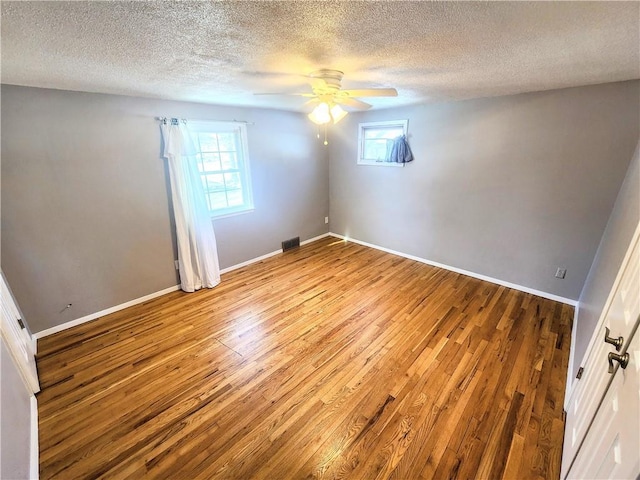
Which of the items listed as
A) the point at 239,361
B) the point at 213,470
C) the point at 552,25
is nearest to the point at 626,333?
the point at 552,25

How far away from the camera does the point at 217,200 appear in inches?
140

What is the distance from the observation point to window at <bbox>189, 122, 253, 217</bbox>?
10.7ft

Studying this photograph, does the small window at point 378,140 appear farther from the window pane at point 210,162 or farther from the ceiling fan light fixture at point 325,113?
the window pane at point 210,162

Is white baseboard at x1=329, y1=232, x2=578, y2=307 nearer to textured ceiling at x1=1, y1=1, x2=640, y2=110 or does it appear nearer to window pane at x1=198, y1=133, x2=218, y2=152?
textured ceiling at x1=1, y1=1, x2=640, y2=110

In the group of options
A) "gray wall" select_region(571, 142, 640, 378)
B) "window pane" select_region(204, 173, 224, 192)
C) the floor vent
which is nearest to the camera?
"gray wall" select_region(571, 142, 640, 378)

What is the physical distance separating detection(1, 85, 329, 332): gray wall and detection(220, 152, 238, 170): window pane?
0.45 metres

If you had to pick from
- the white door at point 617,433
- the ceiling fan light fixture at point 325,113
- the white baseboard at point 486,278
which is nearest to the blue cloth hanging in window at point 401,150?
the white baseboard at point 486,278

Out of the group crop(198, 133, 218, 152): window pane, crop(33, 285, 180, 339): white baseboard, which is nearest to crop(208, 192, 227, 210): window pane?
crop(198, 133, 218, 152): window pane

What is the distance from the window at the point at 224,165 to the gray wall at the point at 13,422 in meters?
2.27

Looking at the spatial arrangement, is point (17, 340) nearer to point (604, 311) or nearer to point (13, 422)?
point (13, 422)

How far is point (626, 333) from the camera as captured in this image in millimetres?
1084

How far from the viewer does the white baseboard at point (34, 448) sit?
4.60ft

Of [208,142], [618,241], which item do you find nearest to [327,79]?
[208,142]

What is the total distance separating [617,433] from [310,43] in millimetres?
2045
